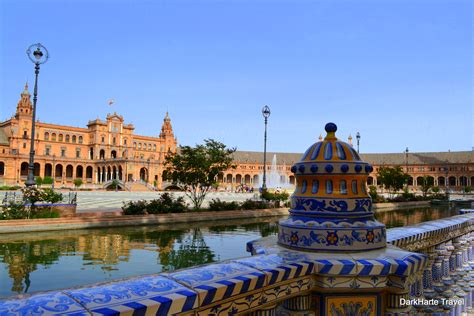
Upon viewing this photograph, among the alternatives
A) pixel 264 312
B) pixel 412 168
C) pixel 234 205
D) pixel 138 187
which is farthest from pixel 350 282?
pixel 412 168

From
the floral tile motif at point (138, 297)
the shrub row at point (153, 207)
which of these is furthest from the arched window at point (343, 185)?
the shrub row at point (153, 207)

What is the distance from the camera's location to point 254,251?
2.56 m

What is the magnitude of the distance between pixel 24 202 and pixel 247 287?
16457 mm

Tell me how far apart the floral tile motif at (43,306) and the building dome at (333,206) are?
55.4 inches

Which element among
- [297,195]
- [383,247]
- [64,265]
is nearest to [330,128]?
[297,195]

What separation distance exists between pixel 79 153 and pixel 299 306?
87674 millimetres

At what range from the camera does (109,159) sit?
75062 mm

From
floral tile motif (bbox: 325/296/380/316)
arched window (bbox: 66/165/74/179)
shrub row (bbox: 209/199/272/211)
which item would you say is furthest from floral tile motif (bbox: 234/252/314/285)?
arched window (bbox: 66/165/74/179)

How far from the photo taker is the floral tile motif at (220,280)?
5.00 feet

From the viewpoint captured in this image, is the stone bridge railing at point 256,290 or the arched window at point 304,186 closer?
the stone bridge railing at point 256,290

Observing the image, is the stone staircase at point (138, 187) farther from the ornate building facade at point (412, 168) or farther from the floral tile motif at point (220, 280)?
the floral tile motif at point (220, 280)

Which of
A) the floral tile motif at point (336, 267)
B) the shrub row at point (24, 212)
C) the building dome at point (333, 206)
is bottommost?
the shrub row at point (24, 212)

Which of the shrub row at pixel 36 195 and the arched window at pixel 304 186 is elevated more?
the arched window at pixel 304 186

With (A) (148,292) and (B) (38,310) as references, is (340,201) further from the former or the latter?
(B) (38,310)
